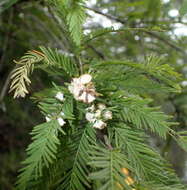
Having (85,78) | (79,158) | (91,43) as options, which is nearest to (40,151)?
(79,158)

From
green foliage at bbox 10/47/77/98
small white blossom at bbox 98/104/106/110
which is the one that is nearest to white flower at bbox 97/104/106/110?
small white blossom at bbox 98/104/106/110

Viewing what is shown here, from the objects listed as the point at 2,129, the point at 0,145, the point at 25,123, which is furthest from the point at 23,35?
the point at 0,145

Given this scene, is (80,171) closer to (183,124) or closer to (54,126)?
(54,126)

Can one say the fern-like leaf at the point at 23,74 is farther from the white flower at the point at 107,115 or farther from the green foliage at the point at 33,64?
the white flower at the point at 107,115

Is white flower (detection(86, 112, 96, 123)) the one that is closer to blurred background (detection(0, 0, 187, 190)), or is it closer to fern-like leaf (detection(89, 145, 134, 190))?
fern-like leaf (detection(89, 145, 134, 190))

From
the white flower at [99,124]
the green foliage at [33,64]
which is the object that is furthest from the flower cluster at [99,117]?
the green foliage at [33,64]

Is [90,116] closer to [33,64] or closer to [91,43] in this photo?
[33,64]
